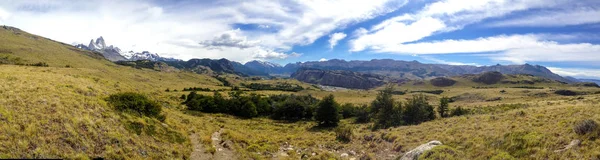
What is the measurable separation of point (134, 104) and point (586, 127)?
3202cm

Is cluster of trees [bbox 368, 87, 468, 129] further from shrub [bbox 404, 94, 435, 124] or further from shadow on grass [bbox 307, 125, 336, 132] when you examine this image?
shadow on grass [bbox 307, 125, 336, 132]

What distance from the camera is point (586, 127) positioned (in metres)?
17.1

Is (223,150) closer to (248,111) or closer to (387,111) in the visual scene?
(387,111)

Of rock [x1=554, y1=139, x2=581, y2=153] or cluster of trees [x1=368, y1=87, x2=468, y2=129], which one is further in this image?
cluster of trees [x1=368, y1=87, x2=468, y2=129]

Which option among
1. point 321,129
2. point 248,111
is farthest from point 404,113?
point 248,111

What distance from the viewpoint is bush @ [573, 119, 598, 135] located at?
16766 mm

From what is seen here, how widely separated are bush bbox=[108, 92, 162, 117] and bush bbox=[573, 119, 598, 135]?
3105cm

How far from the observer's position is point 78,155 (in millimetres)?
13641

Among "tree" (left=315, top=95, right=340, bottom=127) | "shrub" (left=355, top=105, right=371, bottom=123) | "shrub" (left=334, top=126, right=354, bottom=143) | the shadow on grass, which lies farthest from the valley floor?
"shrub" (left=355, top=105, right=371, bottom=123)

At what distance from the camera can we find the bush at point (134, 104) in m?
22.1

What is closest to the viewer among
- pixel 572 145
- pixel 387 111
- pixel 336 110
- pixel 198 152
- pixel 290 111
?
pixel 572 145

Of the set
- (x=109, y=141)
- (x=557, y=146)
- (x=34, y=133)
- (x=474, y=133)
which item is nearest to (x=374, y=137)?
(x=474, y=133)

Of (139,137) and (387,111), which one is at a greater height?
(139,137)

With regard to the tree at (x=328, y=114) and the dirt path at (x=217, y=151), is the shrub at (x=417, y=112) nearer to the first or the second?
the tree at (x=328, y=114)
